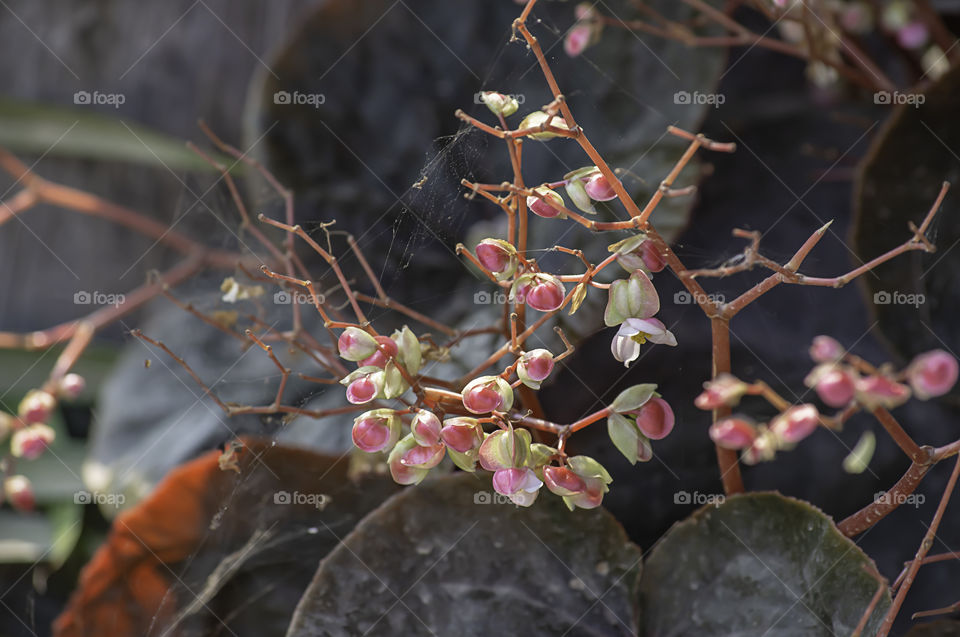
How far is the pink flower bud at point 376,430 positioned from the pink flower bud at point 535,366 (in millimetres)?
61

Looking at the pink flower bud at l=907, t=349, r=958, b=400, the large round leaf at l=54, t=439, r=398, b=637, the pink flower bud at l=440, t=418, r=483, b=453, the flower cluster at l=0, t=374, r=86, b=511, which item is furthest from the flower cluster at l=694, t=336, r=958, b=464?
the flower cluster at l=0, t=374, r=86, b=511

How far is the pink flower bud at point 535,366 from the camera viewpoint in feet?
1.09

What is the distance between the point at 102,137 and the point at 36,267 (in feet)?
0.71

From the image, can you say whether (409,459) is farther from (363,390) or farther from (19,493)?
(19,493)

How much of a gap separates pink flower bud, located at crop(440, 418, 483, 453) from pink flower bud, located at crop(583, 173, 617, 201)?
11 centimetres

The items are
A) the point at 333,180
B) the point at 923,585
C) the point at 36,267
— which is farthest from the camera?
the point at 36,267

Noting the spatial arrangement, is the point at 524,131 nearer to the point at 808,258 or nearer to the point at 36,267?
the point at 808,258

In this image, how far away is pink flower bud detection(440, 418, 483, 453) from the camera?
328mm

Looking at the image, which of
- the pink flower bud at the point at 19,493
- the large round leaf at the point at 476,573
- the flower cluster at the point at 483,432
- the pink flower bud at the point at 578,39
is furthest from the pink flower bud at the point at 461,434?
the pink flower bud at the point at 19,493

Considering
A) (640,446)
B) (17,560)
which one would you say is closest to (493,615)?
(640,446)

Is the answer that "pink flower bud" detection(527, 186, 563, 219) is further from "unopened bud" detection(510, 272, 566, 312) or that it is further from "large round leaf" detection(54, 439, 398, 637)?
"large round leaf" detection(54, 439, 398, 637)

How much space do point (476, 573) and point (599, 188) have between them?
0.22 m

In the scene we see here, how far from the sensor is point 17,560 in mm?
694

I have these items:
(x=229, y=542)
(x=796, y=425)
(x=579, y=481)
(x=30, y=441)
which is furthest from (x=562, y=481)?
(x=30, y=441)
